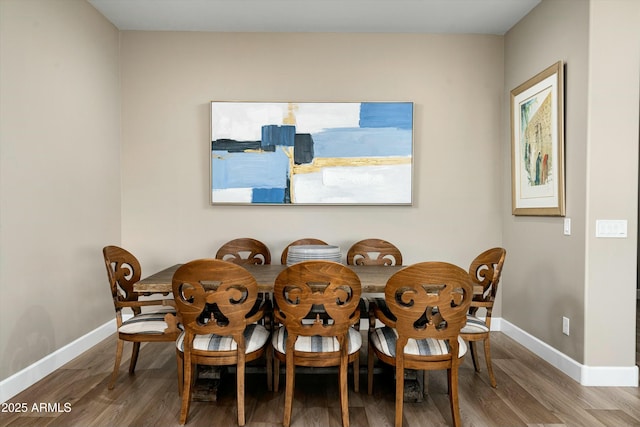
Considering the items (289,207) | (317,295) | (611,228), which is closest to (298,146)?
(289,207)

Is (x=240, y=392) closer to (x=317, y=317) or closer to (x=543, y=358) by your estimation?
(x=317, y=317)

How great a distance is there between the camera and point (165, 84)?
12.1 feet

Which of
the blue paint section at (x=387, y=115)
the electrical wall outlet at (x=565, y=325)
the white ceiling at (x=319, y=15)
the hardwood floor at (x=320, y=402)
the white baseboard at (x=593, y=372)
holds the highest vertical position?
the white ceiling at (x=319, y=15)

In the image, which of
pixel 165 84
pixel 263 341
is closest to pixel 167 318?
pixel 263 341

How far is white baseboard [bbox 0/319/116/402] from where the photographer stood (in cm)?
235

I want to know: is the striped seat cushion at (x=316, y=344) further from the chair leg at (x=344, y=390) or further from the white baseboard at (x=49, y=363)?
the white baseboard at (x=49, y=363)

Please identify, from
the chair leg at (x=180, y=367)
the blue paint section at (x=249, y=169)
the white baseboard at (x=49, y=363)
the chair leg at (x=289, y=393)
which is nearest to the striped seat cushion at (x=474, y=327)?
the chair leg at (x=289, y=393)

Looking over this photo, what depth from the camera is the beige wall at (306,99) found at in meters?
3.70

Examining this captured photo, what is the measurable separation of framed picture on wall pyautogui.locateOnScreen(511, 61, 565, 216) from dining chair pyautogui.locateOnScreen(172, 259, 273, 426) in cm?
241

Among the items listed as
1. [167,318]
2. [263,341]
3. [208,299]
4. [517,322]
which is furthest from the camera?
[517,322]

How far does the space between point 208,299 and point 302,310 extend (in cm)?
50

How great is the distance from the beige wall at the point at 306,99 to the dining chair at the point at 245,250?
253 mm

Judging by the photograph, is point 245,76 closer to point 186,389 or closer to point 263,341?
point 263,341

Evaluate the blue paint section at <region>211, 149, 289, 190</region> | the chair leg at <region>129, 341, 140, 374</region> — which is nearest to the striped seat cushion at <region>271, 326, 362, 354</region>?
the chair leg at <region>129, 341, 140, 374</region>
